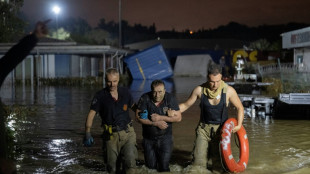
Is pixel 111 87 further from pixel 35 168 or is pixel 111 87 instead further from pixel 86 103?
pixel 86 103

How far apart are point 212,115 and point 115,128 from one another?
1.52 meters

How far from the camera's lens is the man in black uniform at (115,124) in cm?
632

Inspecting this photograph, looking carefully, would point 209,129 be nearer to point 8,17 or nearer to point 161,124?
point 161,124

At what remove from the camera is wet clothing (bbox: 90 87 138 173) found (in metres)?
6.32

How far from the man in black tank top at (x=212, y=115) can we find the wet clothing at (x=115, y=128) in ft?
3.23

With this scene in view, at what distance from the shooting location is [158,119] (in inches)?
251

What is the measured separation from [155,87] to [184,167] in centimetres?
194

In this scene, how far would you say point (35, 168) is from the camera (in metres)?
7.73

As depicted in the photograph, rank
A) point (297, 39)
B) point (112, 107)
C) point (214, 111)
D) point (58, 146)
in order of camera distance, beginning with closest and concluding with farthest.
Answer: point (112, 107) → point (214, 111) → point (58, 146) → point (297, 39)

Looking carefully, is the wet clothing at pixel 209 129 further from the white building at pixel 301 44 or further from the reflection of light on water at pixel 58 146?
the white building at pixel 301 44

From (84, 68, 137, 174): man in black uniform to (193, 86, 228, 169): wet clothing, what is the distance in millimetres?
1061

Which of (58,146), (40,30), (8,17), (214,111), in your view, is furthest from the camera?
(8,17)

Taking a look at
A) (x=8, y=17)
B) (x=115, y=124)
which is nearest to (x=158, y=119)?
(x=115, y=124)

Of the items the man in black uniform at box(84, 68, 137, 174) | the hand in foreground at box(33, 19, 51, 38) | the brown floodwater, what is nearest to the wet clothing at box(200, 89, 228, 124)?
the brown floodwater
